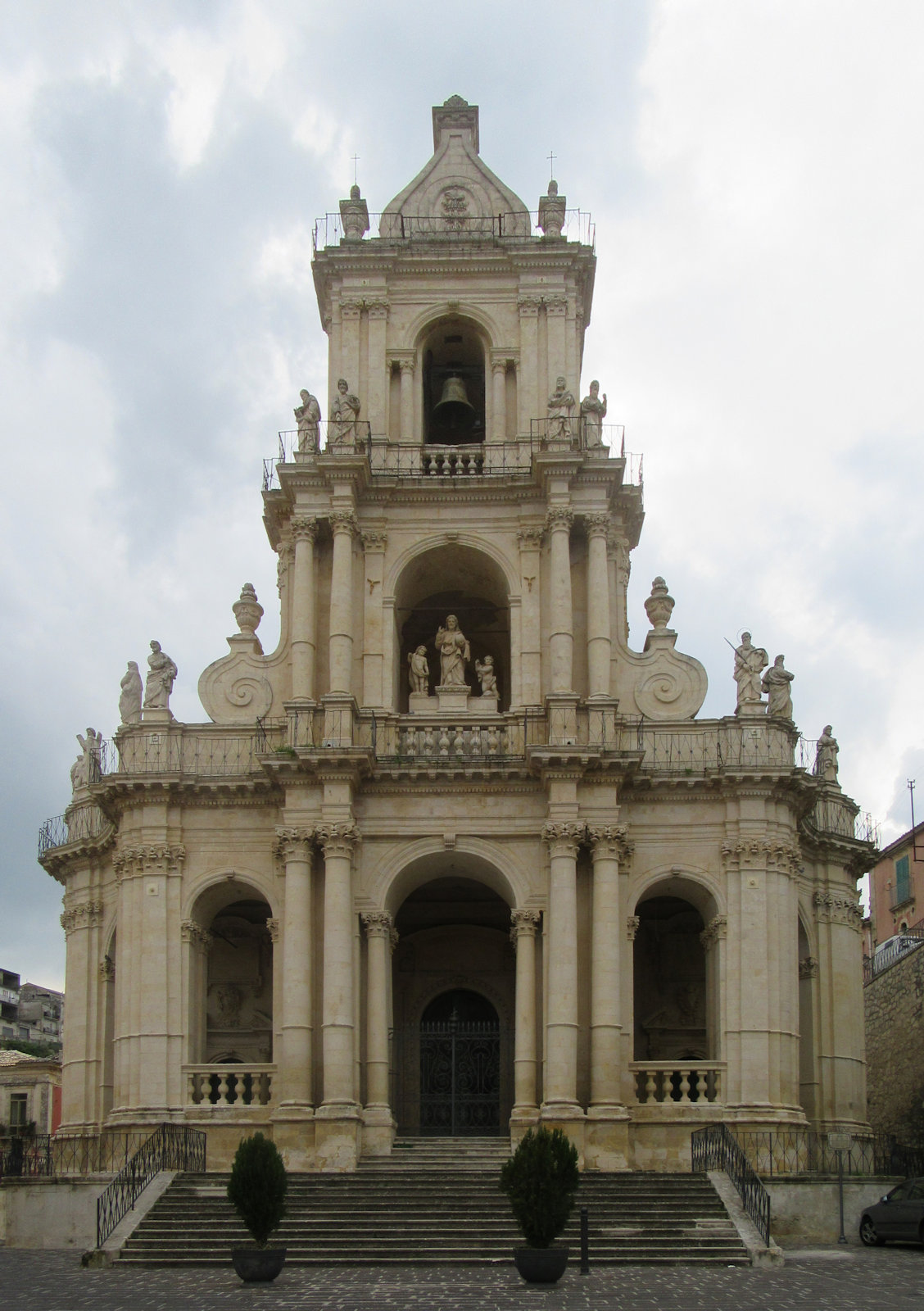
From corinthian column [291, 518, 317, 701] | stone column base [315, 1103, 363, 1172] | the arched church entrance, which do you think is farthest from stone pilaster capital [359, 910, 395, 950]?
corinthian column [291, 518, 317, 701]

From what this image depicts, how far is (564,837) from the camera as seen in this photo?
31.3m

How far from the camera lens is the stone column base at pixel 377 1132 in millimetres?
30344

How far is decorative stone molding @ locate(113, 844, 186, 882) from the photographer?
Answer: 32.3 metres

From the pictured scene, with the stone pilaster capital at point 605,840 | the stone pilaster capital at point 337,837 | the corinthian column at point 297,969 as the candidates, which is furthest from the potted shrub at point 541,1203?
the stone pilaster capital at point 337,837

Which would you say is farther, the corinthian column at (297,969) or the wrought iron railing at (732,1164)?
the corinthian column at (297,969)

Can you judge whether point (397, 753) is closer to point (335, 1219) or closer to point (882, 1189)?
point (335, 1219)

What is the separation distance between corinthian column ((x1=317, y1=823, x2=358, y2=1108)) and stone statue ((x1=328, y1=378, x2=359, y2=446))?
8611 millimetres

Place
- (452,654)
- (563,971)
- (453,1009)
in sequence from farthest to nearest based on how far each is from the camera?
1. (453,1009)
2. (452,654)
3. (563,971)

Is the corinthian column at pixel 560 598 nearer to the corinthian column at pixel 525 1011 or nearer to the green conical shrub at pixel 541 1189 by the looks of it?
the corinthian column at pixel 525 1011

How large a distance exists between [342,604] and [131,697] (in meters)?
4.96

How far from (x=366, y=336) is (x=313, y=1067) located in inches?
651

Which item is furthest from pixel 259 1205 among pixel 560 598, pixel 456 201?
pixel 456 201

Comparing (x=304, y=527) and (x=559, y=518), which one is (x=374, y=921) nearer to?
(x=304, y=527)

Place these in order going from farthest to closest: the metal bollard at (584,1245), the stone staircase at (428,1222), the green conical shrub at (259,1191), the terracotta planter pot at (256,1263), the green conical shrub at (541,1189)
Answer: the stone staircase at (428,1222), the green conical shrub at (259,1191), the metal bollard at (584,1245), the terracotta planter pot at (256,1263), the green conical shrub at (541,1189)
